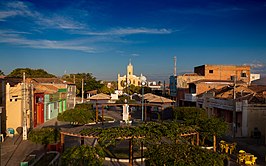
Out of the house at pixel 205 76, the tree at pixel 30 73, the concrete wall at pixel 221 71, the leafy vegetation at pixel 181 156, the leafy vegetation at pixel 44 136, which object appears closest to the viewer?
the leafy vegetation at pixel 181 156

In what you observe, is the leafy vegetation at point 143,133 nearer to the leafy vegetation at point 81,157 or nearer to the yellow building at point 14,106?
the leafy vegetation at point 81,157

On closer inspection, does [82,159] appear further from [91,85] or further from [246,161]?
[91,85]

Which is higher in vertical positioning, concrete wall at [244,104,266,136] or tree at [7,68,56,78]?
tree at [7,68,56,78]

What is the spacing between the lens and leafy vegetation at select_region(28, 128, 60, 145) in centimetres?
1614

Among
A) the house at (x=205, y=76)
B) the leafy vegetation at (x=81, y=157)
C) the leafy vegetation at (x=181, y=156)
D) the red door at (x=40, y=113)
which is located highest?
the house at (x=205, y=76)

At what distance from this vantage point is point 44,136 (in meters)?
16.4

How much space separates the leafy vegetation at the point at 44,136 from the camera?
16.1m

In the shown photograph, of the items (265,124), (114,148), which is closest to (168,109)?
(265,124)

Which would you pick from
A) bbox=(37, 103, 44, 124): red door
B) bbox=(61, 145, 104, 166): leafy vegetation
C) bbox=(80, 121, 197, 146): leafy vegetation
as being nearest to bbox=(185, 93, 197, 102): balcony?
bbox=(37, 103, 44, 124): red door

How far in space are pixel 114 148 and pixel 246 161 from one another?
8503mm

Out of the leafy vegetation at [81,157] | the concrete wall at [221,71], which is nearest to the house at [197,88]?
the concrete wall at [221,71]

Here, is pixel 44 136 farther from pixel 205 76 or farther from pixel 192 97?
pixel 205 76

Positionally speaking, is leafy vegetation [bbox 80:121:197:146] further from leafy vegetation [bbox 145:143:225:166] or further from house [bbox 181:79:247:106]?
house [bbox 181:79:247:106]

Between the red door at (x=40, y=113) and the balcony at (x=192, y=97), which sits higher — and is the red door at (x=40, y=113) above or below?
below
